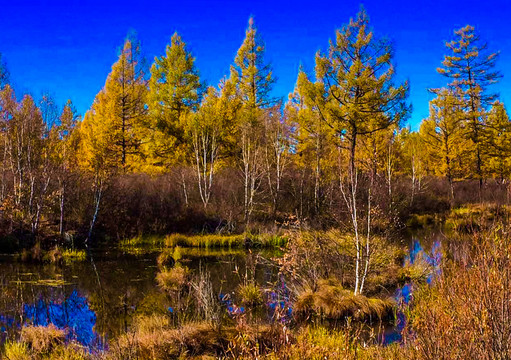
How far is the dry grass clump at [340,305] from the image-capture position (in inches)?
330

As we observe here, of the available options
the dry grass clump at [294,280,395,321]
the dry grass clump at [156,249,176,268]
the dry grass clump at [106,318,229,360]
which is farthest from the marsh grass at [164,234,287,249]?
the dry grass clump at [106,318,229,360]

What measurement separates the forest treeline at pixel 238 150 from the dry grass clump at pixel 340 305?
1.44 m

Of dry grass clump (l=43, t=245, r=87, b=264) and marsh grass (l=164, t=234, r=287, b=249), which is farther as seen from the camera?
marsh grass (l=164, t=234, r=287, b=249)

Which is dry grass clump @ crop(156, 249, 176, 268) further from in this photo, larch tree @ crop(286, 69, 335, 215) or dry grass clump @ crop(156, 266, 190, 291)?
larch tree @ crop(286, 69, 335, 215)

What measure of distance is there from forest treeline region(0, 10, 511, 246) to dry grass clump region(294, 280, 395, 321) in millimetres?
1442

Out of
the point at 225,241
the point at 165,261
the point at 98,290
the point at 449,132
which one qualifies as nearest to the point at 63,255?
the point at 165,261

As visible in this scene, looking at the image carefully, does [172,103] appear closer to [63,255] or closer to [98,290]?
[63,255]

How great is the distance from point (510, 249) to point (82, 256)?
45.0 feet

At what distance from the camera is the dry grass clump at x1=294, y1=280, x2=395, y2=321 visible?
8.38 meters

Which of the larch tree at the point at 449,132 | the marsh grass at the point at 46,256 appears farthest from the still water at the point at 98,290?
the larch tree at the point at 449,132

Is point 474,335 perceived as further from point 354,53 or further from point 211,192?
point 211,192

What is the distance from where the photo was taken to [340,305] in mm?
8539

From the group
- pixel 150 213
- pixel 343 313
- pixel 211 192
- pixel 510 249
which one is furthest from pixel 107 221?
pixel 510 249

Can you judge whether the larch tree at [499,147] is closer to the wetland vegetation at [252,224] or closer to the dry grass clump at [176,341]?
the wetland vegetation at [252,224]
